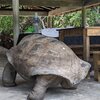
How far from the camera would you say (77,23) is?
765 inches

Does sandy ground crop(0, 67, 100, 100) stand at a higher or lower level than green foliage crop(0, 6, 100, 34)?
lower

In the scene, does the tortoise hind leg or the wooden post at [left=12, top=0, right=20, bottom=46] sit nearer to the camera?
the tortoise hind leg

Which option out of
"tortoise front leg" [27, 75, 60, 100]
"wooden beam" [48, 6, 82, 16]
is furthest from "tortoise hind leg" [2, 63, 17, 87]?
"wooden beam" [48, 6, 82, 16]

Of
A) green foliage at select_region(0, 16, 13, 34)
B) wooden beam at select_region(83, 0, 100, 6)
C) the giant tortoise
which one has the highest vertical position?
wooden beam at select_region(83, 0, 100, 6)

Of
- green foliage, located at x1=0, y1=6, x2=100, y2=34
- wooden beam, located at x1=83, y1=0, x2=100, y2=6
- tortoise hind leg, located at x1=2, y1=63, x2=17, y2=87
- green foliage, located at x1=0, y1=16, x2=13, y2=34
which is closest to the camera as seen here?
tortoise hind leg, located at x1=2, y1=63, x2=17, y2=87

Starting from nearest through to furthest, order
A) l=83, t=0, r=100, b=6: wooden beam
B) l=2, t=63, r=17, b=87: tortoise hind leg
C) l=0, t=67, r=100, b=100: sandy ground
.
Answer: l=0, t=67, r=100, b=100: sandy ground
l=2, t=63, r=17, b=87: tortoise hind leg
l=83, t=0, r=100, b=6: wooden beam

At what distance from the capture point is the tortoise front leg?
163 inches

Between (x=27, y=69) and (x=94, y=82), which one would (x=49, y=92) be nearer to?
(x=27, y=69)

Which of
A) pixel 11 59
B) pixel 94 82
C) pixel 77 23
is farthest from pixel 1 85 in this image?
pixel 77 23

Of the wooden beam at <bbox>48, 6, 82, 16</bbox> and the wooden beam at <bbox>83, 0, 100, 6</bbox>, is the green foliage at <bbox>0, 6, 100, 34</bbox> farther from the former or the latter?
the wooden beam at <bbox>83, 0, 100, 6</bbox>

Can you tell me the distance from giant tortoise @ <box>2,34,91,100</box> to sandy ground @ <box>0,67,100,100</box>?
16 centimetres

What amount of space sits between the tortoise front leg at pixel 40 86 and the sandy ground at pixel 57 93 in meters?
0.15

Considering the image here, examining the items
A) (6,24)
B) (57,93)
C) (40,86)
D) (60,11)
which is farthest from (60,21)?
(40,86)

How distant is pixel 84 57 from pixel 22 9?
859cm
